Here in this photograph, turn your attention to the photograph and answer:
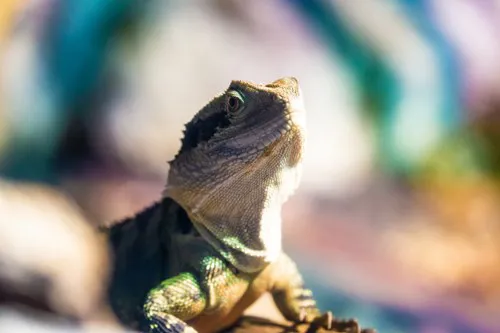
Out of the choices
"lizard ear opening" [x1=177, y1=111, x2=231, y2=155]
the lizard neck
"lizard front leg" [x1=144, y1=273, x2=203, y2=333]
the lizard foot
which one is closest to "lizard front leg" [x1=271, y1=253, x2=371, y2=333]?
the lizard foot

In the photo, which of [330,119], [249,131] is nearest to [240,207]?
[249,131]

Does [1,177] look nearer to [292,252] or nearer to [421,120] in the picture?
[292,252]

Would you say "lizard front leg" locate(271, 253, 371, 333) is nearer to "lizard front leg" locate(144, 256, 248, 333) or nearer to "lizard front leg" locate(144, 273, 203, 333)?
"lizard front leg" locate(144, 256, 248, 333)

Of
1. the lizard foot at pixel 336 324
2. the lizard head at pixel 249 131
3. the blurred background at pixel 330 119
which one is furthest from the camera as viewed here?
the blurred background at pixel 330 119

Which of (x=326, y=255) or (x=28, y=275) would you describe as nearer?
(x=28, y=275)

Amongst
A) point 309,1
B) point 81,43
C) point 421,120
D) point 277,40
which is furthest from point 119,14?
point 421,120

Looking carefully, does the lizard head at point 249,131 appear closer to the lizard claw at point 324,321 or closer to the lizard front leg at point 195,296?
the lizard front leg at point 195,296

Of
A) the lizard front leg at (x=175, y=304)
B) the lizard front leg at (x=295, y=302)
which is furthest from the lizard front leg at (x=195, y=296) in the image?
the lizard front leg at (x=295, y=302)
